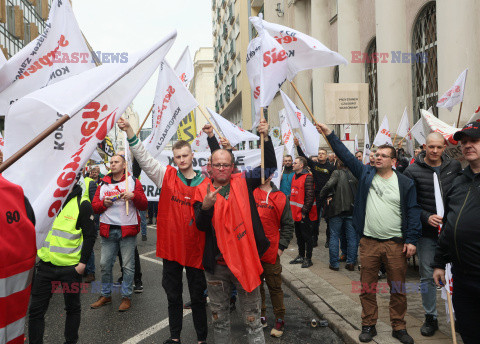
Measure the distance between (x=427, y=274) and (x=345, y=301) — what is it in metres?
1.34

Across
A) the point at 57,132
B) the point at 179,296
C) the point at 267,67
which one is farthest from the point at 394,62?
the point at 57,132

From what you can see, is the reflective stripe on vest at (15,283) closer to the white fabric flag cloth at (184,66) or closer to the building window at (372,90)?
the white fabric flag cloth at (184,66)

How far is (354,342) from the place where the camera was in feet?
14.6

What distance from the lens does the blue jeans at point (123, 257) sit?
5957 mm

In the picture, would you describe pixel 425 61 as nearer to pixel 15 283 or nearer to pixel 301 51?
pixel 301 51

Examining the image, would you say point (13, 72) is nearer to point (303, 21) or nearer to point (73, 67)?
point (73, 67)

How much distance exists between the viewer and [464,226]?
2998 mm

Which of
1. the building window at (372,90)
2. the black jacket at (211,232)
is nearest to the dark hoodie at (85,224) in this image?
the black jacket at (211,232)

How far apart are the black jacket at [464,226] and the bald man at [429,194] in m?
1.42

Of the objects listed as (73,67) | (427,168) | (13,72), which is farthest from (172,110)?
(427,168)

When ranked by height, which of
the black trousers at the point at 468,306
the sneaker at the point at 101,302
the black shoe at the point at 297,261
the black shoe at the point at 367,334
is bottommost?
the black shoe at the point at 297,261

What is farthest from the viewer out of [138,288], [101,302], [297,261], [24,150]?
[297,261]

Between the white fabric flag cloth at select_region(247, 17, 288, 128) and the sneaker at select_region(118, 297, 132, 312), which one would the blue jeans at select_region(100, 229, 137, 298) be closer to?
the sneaker at select_region(118, 297, 132, 312)

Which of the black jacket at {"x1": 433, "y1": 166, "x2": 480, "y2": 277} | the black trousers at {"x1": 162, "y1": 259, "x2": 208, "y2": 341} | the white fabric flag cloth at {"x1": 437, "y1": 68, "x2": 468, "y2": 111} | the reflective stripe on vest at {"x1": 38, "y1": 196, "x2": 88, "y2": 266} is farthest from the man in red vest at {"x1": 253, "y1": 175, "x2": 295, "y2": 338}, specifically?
the white fabric flag cloth at {"x1": 437, "y1": 68, "x2": 468, "y2": 111}
